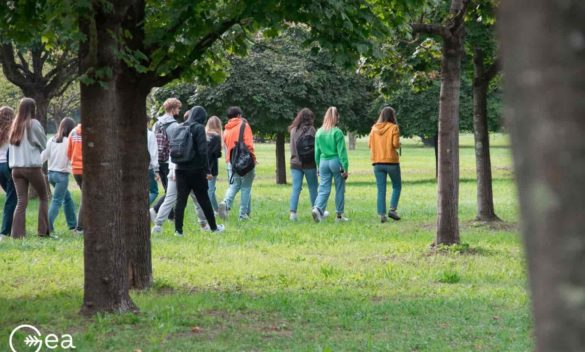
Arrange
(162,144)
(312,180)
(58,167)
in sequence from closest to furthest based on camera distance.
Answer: (58,167), (162,144), (312,180)

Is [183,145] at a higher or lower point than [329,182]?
higher

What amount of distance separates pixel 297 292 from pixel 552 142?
807 centimetres

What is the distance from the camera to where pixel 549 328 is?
1.76 meters

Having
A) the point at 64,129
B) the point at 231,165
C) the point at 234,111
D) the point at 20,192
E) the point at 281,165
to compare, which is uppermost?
the point at 234,111

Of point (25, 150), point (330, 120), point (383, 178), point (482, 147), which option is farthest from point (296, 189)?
point (25, 150)

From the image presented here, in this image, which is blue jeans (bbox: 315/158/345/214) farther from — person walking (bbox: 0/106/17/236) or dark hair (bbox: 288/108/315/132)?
person walking (bbox: 0/106/17/236)

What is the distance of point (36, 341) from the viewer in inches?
281

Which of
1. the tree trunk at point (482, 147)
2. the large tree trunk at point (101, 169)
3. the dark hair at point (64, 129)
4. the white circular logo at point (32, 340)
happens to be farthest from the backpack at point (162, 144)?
the white circular logo at point (32, 340)

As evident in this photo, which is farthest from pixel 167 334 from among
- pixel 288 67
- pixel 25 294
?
pixel 288 67

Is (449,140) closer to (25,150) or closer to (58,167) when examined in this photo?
(25,150)

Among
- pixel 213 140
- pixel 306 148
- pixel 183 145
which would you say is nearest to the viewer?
pixel 183 145

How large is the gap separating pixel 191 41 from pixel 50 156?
738 centimetres

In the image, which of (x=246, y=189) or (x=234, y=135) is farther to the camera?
(x=246, y=189)

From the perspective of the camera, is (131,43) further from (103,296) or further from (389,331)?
(389,331)
